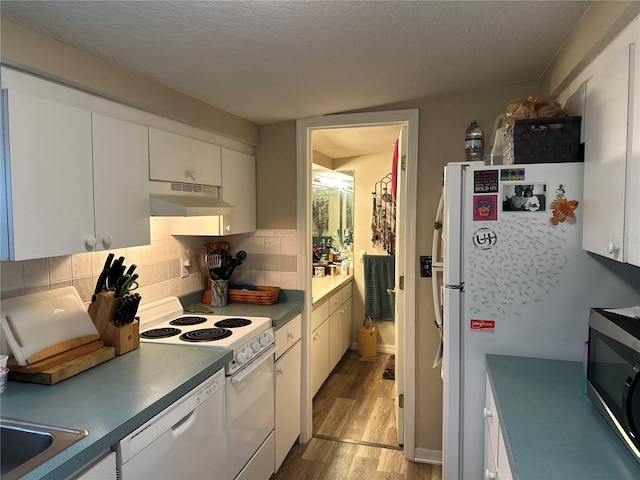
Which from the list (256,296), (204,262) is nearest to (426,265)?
(256,296)

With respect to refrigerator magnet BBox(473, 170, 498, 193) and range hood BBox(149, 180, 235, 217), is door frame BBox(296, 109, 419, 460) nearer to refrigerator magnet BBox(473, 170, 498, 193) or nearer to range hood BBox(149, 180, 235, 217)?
range hood BBox(149, 180, 235, 217)

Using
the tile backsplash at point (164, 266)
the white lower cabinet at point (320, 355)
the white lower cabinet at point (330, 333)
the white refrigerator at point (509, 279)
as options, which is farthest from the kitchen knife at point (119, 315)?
the white lower cabinet at point (320, 355)

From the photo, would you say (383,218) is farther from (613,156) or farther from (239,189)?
(613,156)

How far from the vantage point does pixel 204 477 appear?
1786 millimetres

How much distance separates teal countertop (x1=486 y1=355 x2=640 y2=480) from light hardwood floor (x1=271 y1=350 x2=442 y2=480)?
1.33 metres

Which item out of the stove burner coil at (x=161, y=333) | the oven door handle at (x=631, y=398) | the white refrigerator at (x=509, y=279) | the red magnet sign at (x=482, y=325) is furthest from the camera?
the stove burner coil at (x=161, y=333)

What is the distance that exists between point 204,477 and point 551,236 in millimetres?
1709

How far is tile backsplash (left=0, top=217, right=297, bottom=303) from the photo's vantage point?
1.72 metres

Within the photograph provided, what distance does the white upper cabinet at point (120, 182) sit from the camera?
1669mm

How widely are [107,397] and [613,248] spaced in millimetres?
1664

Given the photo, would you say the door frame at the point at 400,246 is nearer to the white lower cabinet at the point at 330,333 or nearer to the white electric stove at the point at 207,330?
the white lower cabinet at the point at 330,333

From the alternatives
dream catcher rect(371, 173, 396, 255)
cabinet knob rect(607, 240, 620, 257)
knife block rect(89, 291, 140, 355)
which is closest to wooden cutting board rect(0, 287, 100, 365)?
knife block rect(89, 291, 140, 355)

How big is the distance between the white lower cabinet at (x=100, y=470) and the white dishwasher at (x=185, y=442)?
0.09ft

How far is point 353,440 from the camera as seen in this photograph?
3.02m
